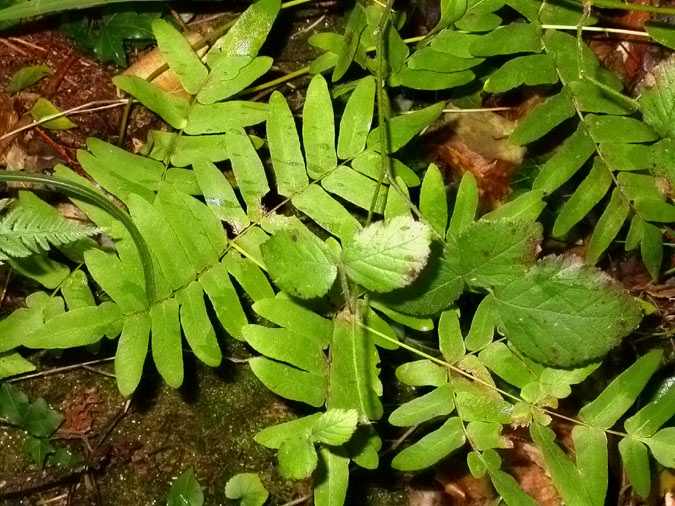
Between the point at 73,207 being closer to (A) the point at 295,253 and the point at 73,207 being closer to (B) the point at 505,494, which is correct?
(A) the point at 295,253

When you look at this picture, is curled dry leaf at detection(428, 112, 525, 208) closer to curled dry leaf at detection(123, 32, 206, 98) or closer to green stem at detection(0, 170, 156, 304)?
curled dry leaf at detection(123, 32, 206, 98)

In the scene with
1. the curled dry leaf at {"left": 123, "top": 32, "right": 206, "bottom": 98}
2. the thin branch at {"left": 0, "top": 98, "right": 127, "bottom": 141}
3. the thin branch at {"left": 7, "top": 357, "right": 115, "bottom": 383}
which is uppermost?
the curled dry leaf at {"left": 123, "top": 32, "right": 206, "bottom": 98}

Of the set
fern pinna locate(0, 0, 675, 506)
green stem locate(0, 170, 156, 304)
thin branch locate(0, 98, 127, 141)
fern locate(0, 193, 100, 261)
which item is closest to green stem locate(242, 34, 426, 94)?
fern pinna locate(0, 0, 675, 506)

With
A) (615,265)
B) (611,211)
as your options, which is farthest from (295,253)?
(615,265)

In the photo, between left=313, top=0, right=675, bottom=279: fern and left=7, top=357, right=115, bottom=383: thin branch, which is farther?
left=7, top=357, right=115, bottom=383: thin branch

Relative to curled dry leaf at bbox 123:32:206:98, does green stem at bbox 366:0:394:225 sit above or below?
above

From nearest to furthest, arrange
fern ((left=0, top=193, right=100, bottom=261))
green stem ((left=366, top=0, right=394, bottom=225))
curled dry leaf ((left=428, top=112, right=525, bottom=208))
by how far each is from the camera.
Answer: fern ((left=0, top=193, right=100, bottom=261)), green stem ((left=366, top=0, right=394, bottom=225)), curled dry leaf ((left=428, top=112, right=525, bottom=208))
